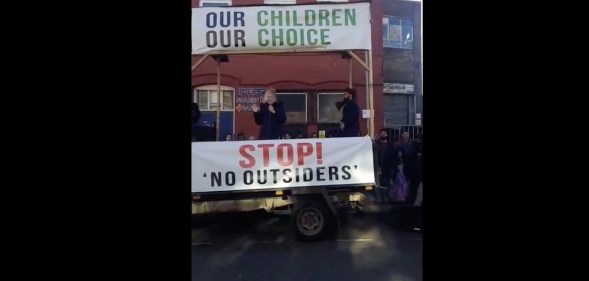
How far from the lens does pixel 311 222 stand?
5.38 m

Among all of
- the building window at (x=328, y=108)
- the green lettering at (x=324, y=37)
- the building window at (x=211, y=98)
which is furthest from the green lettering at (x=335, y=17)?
the building window at (x=211, y=98)

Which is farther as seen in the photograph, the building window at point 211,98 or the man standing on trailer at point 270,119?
the building window at point 211,98

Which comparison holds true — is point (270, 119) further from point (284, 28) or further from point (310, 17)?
point (310, 17)

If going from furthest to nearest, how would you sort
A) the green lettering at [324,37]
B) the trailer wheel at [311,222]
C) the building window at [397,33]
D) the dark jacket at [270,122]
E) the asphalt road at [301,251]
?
the building window at [397,33] < the dark jacket at [270,122] < the green lettering at [324,37] < the trailer wheel at [311,222] < the asphalt road at [301,251]

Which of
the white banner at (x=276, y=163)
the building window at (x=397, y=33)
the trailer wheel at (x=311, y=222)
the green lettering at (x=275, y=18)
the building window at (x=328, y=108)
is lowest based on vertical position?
the trailer wheel at (x=311, y=222)

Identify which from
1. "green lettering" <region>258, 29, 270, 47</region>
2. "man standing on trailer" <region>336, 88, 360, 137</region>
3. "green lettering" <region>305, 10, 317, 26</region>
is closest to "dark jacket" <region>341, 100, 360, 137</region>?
"man standing on trailer" <region>336, 88, 360, 137</region>

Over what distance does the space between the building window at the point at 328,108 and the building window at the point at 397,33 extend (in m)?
1.36

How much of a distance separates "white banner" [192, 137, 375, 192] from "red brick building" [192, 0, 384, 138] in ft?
5.61

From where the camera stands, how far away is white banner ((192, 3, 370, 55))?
538 centimetres

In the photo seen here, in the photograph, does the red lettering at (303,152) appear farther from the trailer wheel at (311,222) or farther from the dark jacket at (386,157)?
the dark jacket at (386,157)

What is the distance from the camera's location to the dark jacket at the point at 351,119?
247 inches
